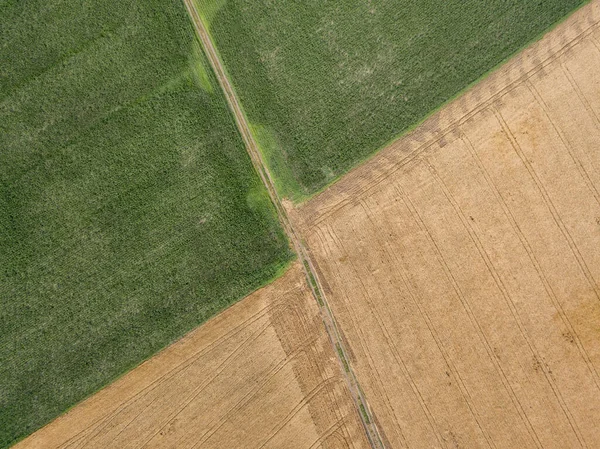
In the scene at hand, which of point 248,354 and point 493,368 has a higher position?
point 248,354

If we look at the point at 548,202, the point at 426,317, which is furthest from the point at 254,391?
the point at 548,202

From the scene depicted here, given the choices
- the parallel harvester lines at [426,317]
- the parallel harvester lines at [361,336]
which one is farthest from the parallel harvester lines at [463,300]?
the parallel harvester lines at [361,336]

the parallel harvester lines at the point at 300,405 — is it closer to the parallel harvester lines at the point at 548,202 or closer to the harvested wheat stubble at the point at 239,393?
the harvested wheat stubble at the point at 239,393

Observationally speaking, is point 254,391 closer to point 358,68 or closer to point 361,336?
point 361,336

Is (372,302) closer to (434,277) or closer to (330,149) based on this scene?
(434,277)

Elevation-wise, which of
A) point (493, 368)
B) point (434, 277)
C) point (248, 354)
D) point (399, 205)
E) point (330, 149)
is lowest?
point (493, 368)

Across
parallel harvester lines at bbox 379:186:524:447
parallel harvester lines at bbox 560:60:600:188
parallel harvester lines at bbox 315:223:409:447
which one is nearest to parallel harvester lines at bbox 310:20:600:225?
parallel harvester lines at bbox 560:60:600:188

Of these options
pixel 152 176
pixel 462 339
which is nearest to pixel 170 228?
pixel 152 176
